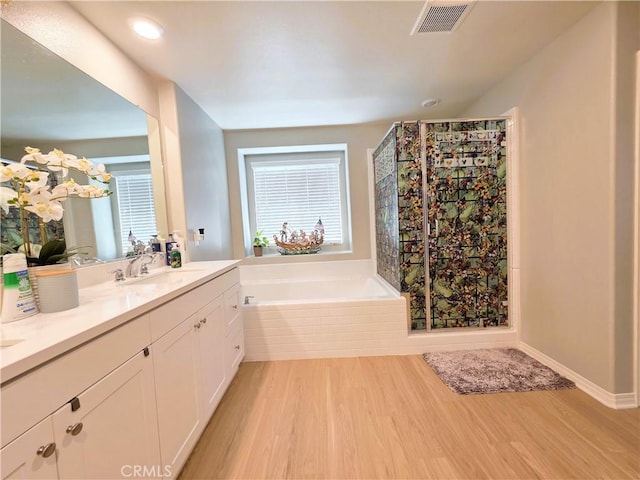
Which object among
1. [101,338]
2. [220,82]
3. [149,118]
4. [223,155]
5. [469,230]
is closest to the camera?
[101,338]

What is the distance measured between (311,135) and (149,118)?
1843 millimetres

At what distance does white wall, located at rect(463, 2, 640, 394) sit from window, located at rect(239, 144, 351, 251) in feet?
6.83

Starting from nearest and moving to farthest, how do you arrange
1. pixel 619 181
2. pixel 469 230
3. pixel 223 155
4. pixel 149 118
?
pixel 619 181 < pixel 149 118 < pixel 469 230 < pixel 223 155

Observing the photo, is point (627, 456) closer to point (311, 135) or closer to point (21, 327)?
point (21, 327)

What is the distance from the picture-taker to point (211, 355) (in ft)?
5.09

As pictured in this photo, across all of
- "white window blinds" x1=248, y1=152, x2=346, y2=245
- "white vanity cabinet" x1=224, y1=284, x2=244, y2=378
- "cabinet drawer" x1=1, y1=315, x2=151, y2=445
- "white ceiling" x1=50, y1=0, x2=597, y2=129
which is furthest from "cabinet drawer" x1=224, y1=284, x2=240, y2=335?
"white window blinds" x1=248, y1=152, x2=346, y2=245

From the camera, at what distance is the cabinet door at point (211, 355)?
1437mm

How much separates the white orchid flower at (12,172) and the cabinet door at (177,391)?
78cm

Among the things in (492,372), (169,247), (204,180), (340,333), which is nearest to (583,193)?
(492,372)

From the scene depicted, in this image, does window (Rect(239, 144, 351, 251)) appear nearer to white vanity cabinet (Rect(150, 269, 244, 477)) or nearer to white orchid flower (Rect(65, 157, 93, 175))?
white vanity cabinet (Rect(150, 269, 244, 477))

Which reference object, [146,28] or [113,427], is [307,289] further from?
[146,28]

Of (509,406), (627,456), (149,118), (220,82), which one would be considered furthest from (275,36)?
(627,456)

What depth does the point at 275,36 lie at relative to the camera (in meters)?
1.66

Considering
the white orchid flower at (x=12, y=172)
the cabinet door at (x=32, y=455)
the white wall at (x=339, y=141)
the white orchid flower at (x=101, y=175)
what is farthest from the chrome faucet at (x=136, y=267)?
the white wall at (x=339, y=141)
